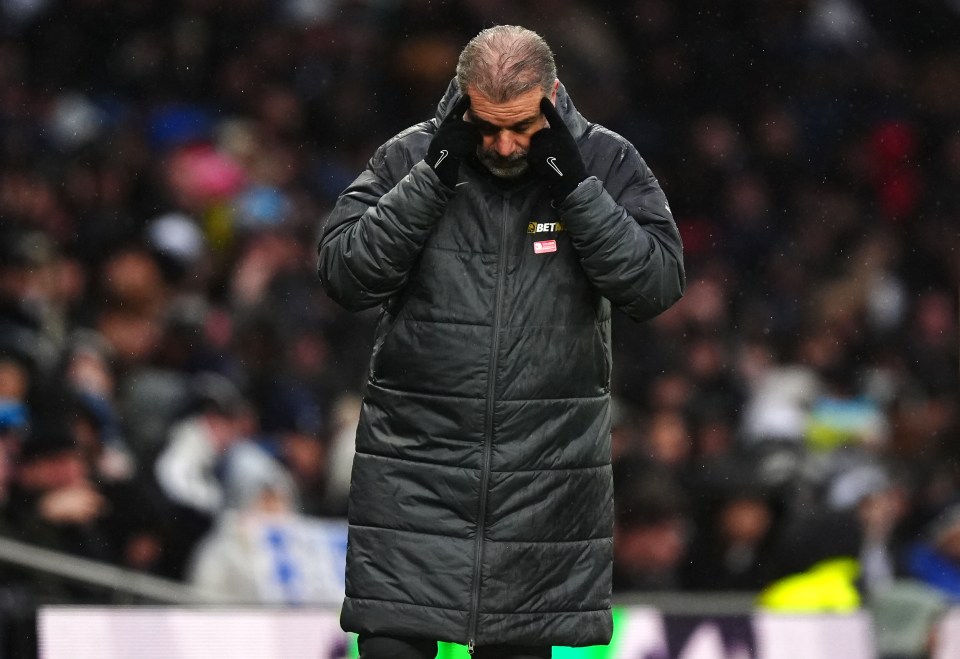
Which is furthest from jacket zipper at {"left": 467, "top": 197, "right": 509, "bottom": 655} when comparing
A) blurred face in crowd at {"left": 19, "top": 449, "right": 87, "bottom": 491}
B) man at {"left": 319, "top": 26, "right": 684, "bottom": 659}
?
blurred face in crowd at {"left": 19, "top": 449, "right": 87, "bottom": 491}

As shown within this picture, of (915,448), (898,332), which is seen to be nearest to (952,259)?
(898,332)

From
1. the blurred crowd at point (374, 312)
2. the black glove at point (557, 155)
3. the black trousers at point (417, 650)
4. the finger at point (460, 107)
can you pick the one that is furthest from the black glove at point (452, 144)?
the blurred crowd at point (374, 312)

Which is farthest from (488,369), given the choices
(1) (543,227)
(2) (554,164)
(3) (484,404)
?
(2) (554,164)

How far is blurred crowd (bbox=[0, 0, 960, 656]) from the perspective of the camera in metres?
7.07

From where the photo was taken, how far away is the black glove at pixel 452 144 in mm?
3326

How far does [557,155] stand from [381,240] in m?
0.36

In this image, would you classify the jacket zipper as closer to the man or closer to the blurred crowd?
the man

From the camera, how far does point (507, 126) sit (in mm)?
3330

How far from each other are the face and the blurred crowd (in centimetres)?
298

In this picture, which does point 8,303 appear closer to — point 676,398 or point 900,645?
point 676,398

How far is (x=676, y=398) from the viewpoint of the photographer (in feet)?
28.5

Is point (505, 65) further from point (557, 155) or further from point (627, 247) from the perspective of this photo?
point (627, 247)

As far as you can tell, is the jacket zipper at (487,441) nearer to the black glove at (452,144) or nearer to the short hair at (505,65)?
the black glove at (452,144)

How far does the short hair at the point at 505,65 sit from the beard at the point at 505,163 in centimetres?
13
